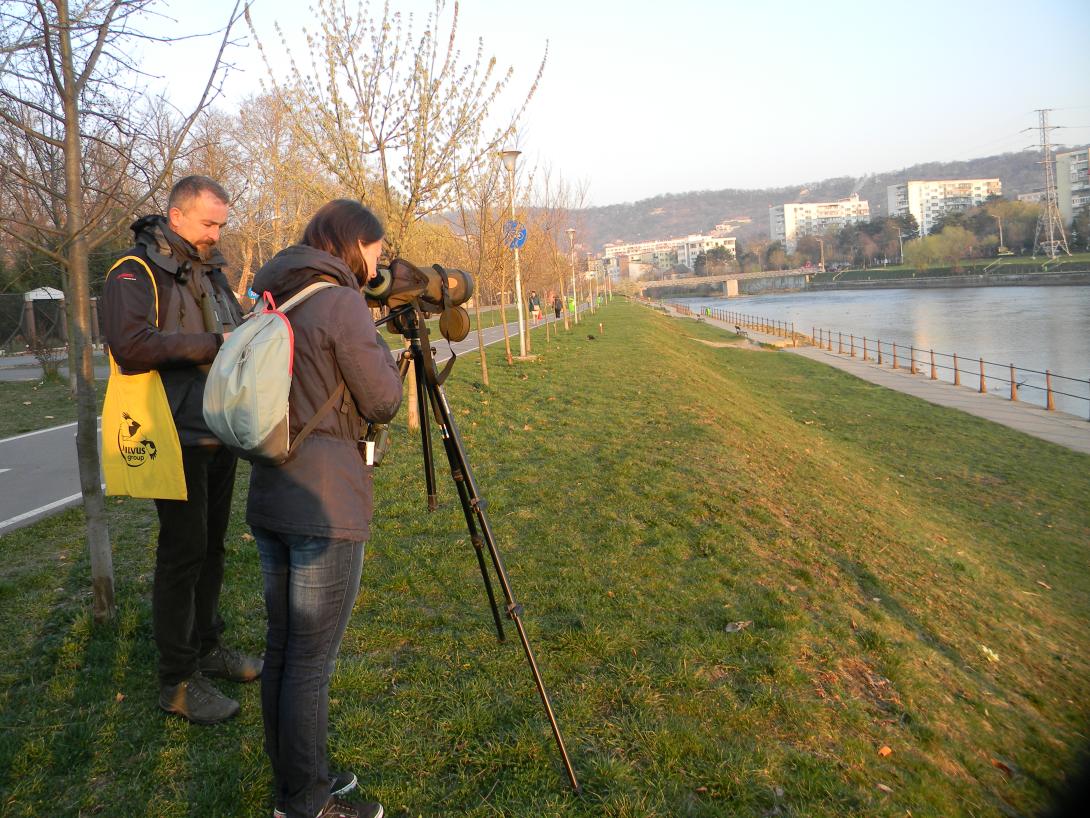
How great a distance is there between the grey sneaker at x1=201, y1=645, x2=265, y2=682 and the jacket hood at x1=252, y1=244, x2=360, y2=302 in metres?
1.96

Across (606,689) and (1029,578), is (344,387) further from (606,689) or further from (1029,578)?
(1029,578)

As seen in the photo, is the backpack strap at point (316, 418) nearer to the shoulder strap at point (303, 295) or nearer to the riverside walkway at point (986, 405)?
the shoulder strap at point (303, 295)

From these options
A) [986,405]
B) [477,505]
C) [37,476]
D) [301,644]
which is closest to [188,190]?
[477,505]

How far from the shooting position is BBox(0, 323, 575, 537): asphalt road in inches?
258

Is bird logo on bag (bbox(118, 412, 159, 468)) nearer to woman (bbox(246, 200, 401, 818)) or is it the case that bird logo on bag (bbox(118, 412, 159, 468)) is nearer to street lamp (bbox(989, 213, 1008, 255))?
woman (bbox(246, 200, 401, 818))

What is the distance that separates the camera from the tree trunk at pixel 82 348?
3725 mm

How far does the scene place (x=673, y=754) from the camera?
3107 millimetres

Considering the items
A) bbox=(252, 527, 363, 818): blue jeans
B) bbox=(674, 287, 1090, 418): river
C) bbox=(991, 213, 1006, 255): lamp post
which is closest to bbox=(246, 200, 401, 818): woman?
bbox=(252, 527, 363, 818): blue jeans

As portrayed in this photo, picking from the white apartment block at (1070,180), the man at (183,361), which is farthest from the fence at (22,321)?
the white apartment block at (1070,180)

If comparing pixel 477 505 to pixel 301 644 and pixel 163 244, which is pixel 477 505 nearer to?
pixel 301 644

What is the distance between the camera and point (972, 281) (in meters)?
87.3

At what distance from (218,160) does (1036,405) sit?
22.7 metres

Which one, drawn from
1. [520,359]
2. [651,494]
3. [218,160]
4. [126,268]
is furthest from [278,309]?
[520,359]

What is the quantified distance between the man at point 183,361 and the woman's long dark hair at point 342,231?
0.80m
